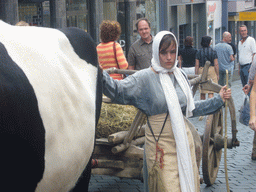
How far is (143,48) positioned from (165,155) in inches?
133

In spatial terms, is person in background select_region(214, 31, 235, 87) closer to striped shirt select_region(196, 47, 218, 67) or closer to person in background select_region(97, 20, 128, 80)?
striped shirt select_region(196, 47, 218, 67)

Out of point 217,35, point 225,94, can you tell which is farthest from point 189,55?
point 217,35

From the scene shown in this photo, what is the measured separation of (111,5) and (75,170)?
1254 centimetres

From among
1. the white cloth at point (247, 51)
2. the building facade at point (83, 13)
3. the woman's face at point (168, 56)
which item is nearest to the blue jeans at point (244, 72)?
the white cloth at point (247, 51)

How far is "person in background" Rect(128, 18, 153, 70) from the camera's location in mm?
6637

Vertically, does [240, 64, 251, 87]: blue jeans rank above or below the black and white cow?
below

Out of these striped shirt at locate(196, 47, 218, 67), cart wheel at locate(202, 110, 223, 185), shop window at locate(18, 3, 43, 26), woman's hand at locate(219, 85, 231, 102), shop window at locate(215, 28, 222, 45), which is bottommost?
cart wheel at locate(202, 110, 223, 185)

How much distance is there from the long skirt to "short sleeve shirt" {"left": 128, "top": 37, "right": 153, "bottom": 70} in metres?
3.10

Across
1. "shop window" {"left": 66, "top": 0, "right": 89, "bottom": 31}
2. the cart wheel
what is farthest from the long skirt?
"shop window" {"left": 66, "top": 0, "right": 89, "bottom": 31}

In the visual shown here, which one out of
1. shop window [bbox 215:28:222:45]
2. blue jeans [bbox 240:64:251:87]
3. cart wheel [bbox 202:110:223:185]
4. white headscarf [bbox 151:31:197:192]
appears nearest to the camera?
white headscarf [bbox 151:31:197:192]

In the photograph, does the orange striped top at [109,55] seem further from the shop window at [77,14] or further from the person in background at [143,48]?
the shop window at [77,14]

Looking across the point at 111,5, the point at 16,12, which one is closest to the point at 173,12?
the point at 111,5

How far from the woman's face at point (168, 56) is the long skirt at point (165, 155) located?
1.28 ft

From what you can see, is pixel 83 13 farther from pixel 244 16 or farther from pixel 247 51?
pixel 244 16
